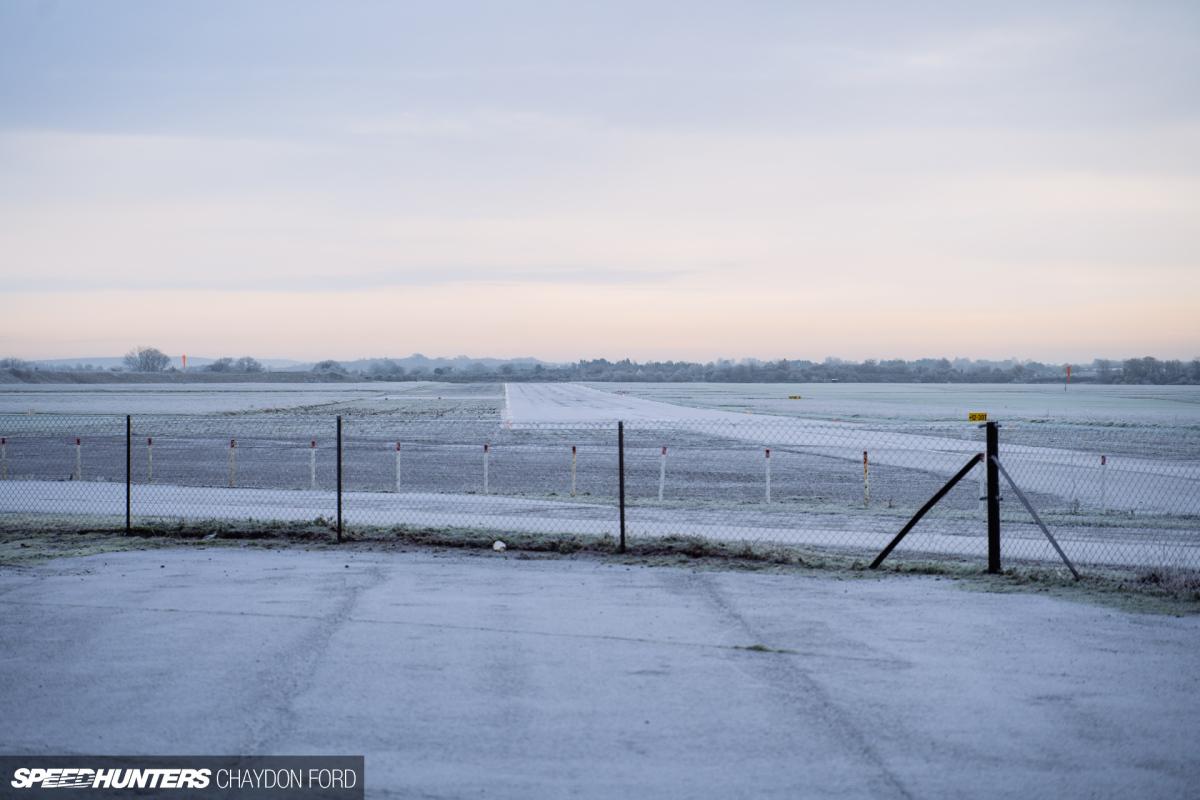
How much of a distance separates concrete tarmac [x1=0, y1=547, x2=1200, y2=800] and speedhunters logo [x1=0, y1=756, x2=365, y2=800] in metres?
0.13

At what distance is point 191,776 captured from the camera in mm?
4375

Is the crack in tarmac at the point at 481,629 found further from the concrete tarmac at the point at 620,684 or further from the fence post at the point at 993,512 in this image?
the fence post at the point at 993,512

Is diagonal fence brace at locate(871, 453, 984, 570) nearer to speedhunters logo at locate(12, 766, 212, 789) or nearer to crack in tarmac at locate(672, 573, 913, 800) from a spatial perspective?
crack in tarmac at locate(672, 573, 913, 800)

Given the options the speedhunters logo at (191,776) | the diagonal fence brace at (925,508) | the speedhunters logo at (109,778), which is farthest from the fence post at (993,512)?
the speedhunters logo at (109,778)

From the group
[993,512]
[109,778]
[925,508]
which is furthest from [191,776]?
[993,512]

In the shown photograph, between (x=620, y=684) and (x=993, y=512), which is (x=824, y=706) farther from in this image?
(x=993, y=512)

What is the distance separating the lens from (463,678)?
575cm

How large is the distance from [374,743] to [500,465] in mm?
20218

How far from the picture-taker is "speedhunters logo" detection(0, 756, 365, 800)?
424 centimetres

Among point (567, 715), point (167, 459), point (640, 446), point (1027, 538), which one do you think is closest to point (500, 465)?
point (640, 446)

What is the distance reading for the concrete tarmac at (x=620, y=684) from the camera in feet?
14.6

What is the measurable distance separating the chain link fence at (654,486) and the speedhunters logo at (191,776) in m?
6.50

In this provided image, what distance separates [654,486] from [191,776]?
1648cm

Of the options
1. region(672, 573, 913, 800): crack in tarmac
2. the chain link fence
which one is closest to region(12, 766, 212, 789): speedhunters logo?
region(672, 573, 913, 800): crack in tarmac
